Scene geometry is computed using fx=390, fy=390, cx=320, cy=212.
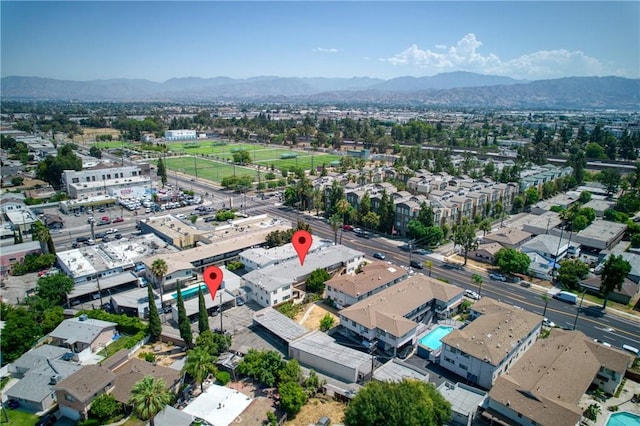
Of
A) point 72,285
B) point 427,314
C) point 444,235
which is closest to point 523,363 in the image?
point 427,314

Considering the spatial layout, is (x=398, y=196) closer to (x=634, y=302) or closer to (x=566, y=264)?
(x=566, y=264)

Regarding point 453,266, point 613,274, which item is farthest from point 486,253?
point 613,274

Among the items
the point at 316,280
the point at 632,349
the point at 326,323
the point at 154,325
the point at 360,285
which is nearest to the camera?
the point at 632,349

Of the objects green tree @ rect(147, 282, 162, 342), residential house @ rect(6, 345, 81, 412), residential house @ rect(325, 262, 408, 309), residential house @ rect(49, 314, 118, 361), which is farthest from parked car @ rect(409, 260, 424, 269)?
residential house @ rect(6, 345, 81, 412)

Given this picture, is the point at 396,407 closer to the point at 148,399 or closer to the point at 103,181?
the point at 148,399

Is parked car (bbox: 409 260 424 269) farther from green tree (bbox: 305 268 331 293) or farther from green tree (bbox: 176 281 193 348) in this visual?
green tree (bbox: 176 281 193 348)

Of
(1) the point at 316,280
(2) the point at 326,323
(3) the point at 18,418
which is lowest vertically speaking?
(3) the point at 18,418
